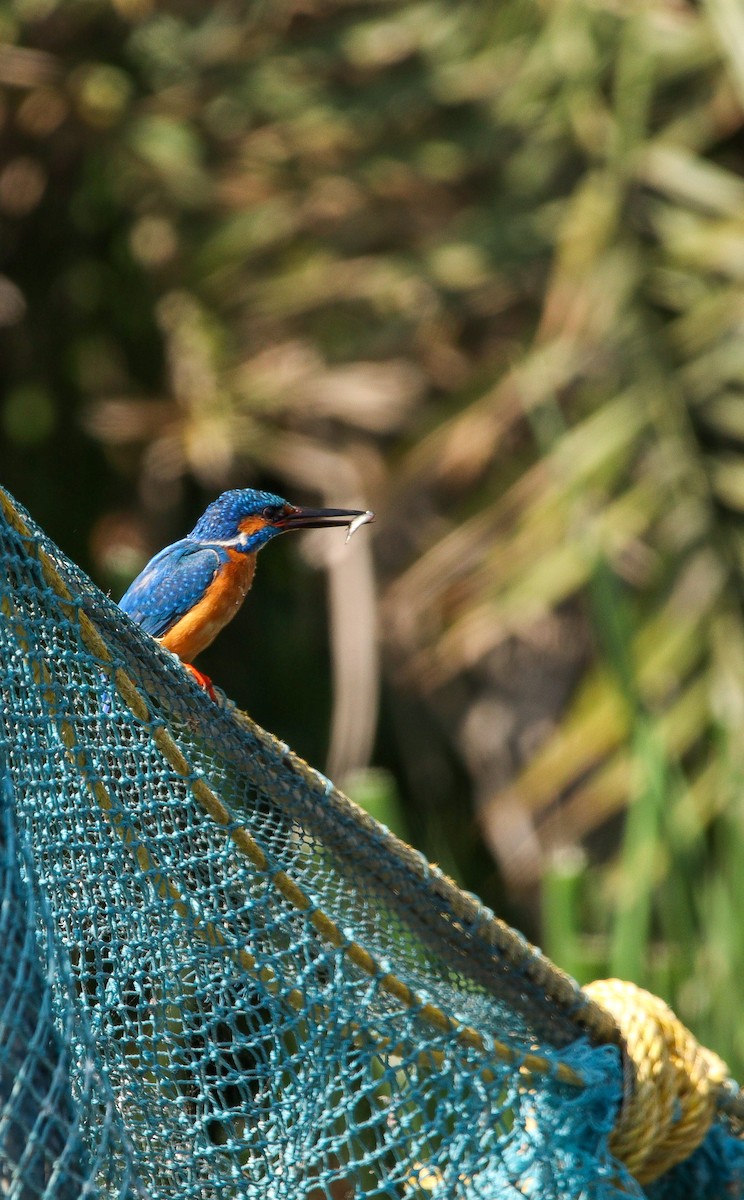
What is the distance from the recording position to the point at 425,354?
5.34m

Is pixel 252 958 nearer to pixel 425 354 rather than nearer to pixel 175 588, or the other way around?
pixel 175 588

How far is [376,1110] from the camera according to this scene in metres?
1.77

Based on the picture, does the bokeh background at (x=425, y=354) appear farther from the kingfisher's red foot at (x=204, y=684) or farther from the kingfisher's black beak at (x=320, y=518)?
the kingfisher's red foot at (x=204, y=684)

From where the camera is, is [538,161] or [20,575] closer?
[20,575]

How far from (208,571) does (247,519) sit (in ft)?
0.29

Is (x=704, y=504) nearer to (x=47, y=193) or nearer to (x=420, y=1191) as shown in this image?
(x=47, y=193)

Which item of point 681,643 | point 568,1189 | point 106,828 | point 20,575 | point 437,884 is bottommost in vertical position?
point 681,643

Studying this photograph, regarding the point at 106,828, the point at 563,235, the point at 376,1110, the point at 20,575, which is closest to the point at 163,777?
the point at 106,828

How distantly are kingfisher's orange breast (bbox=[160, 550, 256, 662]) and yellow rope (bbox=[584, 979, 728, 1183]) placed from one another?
72 cm

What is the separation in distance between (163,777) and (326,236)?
4056 millimetres

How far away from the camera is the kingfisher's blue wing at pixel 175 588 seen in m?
1.97

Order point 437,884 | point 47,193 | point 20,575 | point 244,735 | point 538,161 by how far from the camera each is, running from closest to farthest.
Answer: point 20,575
point 244,735
point 437,884
point 538,161
point 47,193

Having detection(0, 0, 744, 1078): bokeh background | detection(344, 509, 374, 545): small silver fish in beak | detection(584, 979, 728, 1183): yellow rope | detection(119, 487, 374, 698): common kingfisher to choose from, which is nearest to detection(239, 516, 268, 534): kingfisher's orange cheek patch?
detection(119, 487, 374, 698): common kingfisher

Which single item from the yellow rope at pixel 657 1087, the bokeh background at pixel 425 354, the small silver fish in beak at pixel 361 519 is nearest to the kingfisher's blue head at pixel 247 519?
the small silver fish in beak at pixel 361 519
